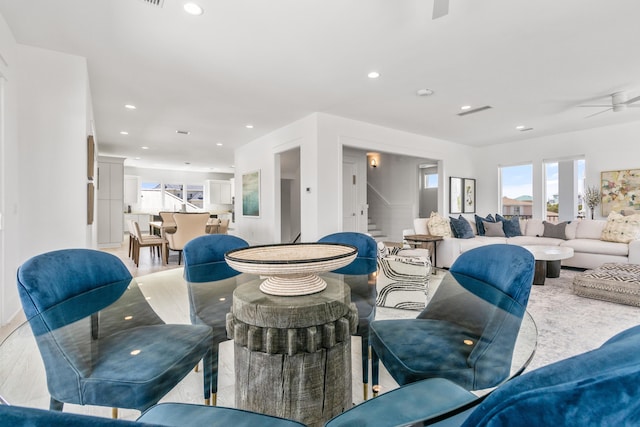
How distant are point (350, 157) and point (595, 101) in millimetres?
4400

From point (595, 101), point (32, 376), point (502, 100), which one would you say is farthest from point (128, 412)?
point (595, 101)

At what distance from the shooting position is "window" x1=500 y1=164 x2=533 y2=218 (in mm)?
7445

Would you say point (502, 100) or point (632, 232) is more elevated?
point (502, 100)

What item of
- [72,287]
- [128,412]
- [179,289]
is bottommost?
[128,412]

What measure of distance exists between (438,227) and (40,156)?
550 centimetres

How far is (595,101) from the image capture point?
455 centimetres

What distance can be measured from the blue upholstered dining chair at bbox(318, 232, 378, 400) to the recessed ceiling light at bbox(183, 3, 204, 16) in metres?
2.09

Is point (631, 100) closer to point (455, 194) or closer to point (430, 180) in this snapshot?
point (455, 194)

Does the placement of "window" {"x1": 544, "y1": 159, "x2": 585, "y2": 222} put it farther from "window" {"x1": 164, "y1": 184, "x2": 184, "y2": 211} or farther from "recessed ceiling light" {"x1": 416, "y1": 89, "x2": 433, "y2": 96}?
"window" {"x1": 164, "y1": 184, "x2": 184, "y2": 211}

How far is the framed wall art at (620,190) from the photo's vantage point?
5680mm

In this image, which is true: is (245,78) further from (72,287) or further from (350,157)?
(350,157)

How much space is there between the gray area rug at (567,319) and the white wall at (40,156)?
3.39 m

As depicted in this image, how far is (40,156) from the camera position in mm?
3049

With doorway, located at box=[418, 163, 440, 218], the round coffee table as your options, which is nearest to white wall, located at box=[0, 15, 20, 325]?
the round coffee table
